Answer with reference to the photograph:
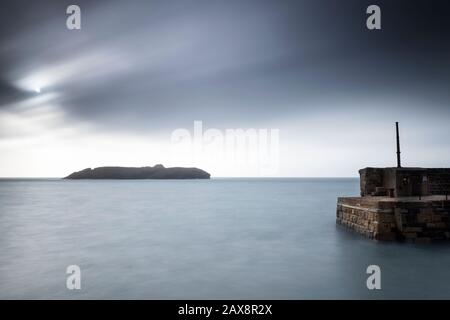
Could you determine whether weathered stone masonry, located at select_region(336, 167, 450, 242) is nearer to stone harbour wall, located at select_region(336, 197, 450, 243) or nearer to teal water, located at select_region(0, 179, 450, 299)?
stone harbour wall, located at select_region(336, 197, 450, 243)

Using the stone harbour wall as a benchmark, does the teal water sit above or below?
below

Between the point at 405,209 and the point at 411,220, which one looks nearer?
the point at 405,209

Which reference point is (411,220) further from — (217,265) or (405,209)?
(217,265)

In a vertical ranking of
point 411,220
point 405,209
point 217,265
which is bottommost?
point 217,265

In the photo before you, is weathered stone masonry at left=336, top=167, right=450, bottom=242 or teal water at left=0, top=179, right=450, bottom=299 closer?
teal water at left=0, top=179, right=450, bottom=299

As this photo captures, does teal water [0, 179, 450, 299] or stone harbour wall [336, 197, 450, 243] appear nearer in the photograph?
teal water [0, 179, 450, 299]

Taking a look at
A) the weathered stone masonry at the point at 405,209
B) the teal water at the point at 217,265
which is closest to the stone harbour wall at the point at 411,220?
the weathered stone masonry at the point at 405,209

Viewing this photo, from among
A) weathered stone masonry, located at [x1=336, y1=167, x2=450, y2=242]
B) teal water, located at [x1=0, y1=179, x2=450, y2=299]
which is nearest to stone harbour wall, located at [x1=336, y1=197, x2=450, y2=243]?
weathered stone masonry, located at [x1=336, y1=167, x2=450, y2=242]

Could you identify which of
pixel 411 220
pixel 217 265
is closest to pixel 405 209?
pixel 411 220

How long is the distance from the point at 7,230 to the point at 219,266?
2491cm

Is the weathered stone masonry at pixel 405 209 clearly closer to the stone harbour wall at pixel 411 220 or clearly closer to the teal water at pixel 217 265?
the stone harbour wall at pixel 411 220

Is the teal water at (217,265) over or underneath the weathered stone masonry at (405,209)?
underneath

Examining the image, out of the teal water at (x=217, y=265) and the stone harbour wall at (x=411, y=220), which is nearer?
the teal water at (x=217, y=265)

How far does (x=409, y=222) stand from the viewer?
766 inches
